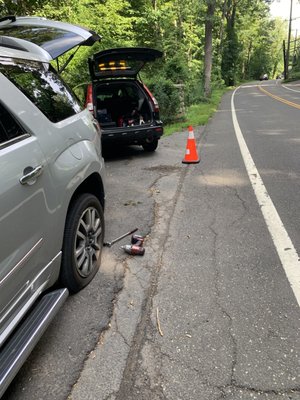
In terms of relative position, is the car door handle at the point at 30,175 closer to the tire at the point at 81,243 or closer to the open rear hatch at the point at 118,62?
the tire at the point at 81,243

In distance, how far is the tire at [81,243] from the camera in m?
2.87

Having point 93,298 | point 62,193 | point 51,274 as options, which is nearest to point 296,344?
point 93,298

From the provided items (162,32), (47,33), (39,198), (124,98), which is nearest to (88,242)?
(39,198)

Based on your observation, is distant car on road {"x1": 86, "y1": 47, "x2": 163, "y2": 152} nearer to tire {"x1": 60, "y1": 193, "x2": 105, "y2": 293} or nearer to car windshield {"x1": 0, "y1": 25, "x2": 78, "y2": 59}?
car windshield {"x1": 0, "y1": 25, "x2": 78, "y2": 59}

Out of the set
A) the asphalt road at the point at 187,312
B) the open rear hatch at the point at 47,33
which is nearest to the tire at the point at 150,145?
the asphalt road at the point at 187,312

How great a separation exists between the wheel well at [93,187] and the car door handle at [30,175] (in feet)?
2.42

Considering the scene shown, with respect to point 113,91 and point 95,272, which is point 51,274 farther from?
point 113,91

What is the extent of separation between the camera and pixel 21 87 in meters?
2.68

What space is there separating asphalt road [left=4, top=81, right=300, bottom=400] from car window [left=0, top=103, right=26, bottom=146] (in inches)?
57.0

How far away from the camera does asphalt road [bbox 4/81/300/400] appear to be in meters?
2.21

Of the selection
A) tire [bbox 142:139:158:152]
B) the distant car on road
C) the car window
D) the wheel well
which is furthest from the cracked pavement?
tire [bbox 142:139:158:152]

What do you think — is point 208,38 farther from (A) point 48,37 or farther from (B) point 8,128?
(B) point 8,128

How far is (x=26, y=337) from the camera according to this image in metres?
2.13

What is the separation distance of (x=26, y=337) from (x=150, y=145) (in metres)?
6.58
